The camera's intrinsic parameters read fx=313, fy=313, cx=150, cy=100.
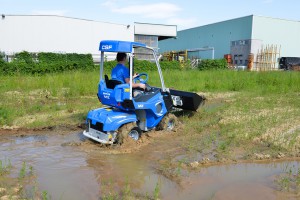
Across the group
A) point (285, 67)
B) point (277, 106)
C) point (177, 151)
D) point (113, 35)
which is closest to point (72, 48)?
point (113, 35)

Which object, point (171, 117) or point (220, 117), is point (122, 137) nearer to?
point (171, 117)

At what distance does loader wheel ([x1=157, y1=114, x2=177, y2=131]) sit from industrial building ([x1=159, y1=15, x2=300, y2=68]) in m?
29.0

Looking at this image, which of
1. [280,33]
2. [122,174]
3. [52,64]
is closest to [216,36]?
[280,33]

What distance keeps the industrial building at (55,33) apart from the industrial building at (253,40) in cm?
946

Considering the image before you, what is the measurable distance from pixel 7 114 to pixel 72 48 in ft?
78.5

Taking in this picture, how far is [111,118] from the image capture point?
598 cm

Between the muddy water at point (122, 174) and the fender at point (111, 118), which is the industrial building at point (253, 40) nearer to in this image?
the fender at point (111, 118)

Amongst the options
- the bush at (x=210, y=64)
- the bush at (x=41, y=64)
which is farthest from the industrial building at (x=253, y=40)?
the bush at (x=41, y=64)

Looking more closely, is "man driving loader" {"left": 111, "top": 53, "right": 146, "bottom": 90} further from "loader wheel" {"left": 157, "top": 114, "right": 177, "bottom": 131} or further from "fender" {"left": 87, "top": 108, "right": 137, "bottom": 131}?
"loader wheel" {"left": 157, "top": 114, "right": 177, "bottom": 131}

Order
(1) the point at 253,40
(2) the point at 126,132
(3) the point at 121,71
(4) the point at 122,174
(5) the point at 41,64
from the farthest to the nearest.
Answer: (1) the point at 253,40 → (5) the point at 41,64 → (3) the point at 121,71 → (2) the point at 126,132 → (4) the point at 122,174

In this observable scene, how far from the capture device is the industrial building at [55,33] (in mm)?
29062

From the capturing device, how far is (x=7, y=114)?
848 cm

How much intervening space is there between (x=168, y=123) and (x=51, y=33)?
26.1 metres

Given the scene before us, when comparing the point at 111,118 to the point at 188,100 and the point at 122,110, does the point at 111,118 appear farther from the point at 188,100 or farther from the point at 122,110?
the point at 188,100
